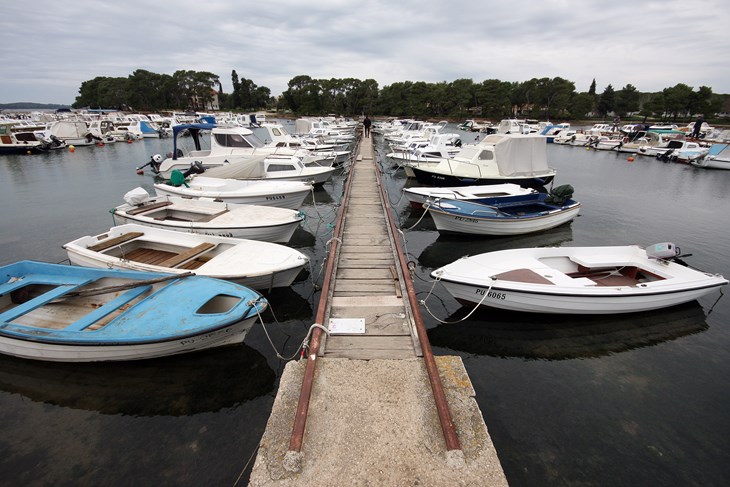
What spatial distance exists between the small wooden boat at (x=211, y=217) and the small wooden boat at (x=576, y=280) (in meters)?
5.52

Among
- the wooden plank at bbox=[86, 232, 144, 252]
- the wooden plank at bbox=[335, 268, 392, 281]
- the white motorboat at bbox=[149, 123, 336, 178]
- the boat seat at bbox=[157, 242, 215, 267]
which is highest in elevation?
the white motorboat at bbox=[149, 123, 336, 178]

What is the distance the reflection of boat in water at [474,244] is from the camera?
12.8 m

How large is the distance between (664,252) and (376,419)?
9020mm

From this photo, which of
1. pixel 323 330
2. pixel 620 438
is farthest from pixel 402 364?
pixel 620 438

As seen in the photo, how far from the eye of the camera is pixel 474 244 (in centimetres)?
1391

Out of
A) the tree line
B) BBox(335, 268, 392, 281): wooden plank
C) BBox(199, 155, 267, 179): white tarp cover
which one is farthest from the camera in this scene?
the tree line

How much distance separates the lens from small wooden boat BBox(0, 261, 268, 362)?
5.93 meters

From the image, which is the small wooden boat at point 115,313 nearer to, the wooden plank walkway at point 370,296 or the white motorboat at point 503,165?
the wooden plank walkway at point 370,296

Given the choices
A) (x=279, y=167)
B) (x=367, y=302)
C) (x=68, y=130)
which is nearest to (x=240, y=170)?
(x=279, y=167)

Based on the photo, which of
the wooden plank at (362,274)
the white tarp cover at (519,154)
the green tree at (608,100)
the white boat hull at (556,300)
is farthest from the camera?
the green tree at (608,100)

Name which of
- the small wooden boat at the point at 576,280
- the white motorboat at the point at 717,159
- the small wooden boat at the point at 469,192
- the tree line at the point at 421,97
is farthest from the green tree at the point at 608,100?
the small wooden boat at the point at 576,280

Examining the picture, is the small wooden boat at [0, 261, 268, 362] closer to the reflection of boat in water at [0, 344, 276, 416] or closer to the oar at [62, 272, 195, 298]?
the oar at [62, 272, 195, 298]

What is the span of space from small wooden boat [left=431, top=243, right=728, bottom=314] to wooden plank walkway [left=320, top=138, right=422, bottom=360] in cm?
131

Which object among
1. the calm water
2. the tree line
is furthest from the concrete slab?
the tree line
